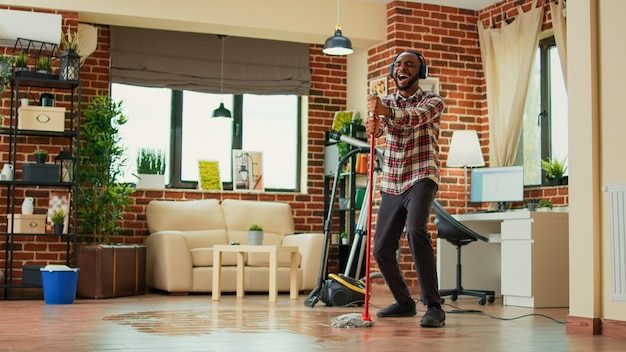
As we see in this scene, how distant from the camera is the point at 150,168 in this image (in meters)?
8.95

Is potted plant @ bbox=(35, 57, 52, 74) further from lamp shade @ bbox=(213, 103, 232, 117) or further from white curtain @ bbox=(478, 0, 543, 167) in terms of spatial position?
white curtain @ bbox=(478, 0, 543, 167)

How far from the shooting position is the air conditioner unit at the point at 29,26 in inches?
291

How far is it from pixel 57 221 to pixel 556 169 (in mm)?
4375

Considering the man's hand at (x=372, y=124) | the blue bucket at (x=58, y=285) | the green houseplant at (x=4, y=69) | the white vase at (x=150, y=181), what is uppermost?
the green houseplant at (x=4, y=69)

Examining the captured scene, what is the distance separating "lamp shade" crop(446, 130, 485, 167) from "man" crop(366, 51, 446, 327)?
3061 millimetres

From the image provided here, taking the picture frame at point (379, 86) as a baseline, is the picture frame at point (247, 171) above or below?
below

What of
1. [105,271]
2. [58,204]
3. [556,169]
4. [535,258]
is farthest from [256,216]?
[535,258]

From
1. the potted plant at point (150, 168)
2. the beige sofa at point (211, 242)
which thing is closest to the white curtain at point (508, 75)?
the beige sofa at point (211, 242)

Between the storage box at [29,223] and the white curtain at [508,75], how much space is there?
4262 mm

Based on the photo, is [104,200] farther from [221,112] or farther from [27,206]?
[221,112]

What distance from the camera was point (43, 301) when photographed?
273 inches

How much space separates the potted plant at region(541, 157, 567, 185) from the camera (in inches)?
298

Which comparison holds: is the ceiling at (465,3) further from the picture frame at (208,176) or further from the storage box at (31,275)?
the storage box at (31,275)

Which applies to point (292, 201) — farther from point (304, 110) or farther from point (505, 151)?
point (505, 151)
